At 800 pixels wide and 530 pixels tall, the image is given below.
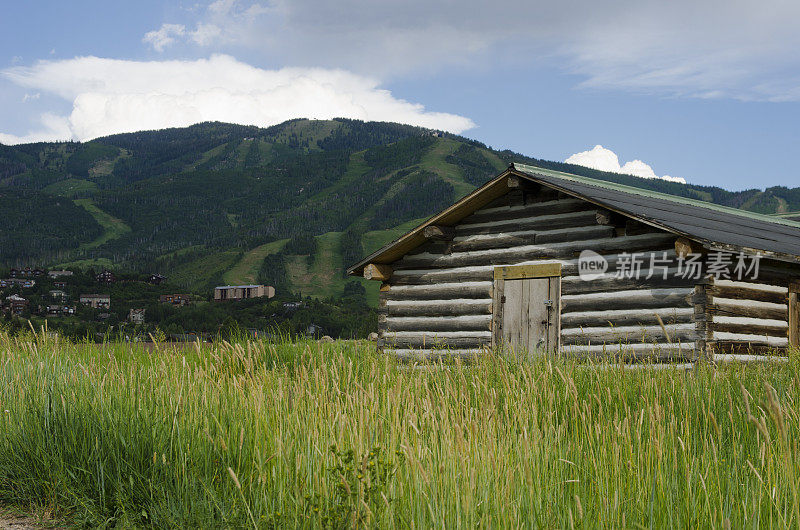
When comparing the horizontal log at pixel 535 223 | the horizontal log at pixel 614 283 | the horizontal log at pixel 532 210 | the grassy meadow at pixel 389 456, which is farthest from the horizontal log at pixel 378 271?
the grassy meadow at pixel 389 456

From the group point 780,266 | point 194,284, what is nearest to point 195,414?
point 780,266

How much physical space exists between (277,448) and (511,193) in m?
11.0

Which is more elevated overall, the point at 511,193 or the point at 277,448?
the point at 511,193

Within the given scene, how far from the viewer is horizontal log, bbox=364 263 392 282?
50.9ft

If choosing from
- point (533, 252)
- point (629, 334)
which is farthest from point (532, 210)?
point (629, 334)

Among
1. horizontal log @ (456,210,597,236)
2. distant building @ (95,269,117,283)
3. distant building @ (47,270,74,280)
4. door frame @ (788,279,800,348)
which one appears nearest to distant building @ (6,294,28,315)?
distant building @ (95,269,117,283)

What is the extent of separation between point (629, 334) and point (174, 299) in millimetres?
80714

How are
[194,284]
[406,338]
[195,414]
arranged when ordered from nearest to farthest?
[195,414] → [406,338] → [194,284]

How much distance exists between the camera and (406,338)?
15.6 metres

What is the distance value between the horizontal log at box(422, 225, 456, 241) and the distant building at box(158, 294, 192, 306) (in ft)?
246

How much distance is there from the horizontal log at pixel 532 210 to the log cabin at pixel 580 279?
0.07 feet

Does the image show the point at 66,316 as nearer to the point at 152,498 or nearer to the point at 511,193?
the point at 511,193

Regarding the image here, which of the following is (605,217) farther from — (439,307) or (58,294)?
(58,294)

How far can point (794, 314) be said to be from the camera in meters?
12.9
